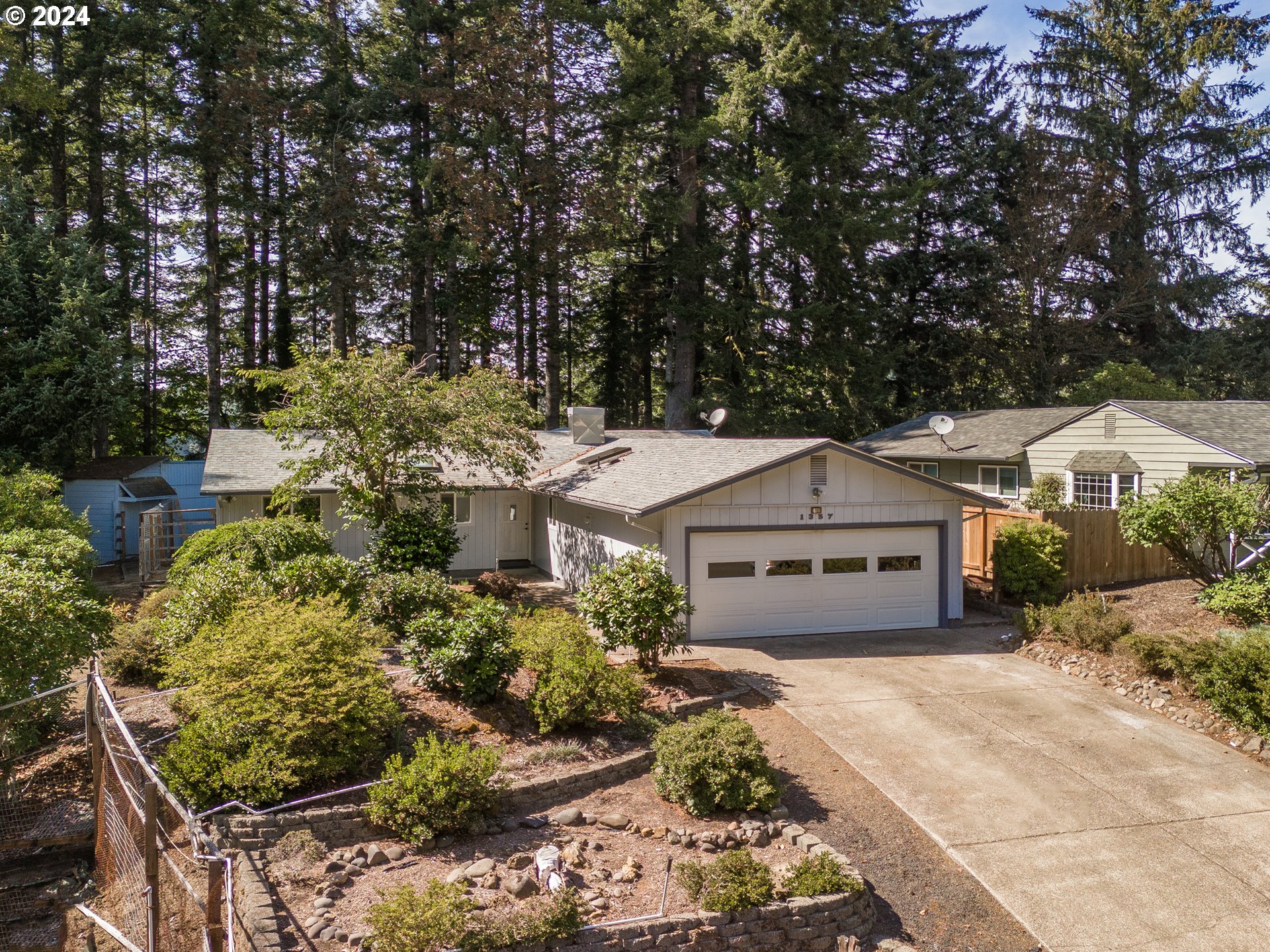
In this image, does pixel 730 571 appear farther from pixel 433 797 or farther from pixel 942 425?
pixel 942 425

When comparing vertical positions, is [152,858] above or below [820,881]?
above

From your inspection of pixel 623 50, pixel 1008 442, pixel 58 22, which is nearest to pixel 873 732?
pixel 1008 442

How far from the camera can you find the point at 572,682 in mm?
8594

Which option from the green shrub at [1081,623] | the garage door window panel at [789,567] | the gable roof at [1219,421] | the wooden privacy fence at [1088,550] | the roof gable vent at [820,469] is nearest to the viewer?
the green shrub at [1081,623]

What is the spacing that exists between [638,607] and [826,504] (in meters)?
4.67

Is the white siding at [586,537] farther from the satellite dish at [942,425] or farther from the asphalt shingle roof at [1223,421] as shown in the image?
the asphalt shingle roof at [1223,421]

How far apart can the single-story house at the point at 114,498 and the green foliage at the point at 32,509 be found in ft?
20.0

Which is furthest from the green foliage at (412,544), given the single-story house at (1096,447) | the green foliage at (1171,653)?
the single-story house at (1096,447)

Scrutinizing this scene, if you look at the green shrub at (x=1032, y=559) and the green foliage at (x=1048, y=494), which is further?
the green foliage at (x=1048, y=494)

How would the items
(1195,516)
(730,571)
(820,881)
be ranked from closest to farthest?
(820,881) → (1195,516) → (730,571)

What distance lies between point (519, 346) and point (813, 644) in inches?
843

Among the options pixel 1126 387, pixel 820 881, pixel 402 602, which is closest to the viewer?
pixel 820 881

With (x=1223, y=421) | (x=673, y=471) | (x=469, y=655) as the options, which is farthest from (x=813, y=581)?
(x=1223, y=421)

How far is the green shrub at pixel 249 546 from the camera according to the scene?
1200cm
